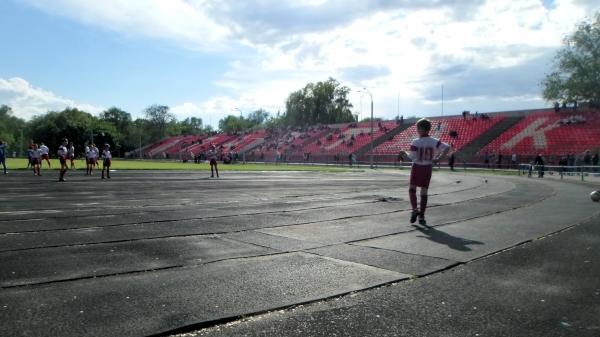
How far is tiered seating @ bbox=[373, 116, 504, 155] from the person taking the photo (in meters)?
53.5

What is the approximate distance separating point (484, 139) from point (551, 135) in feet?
23.5

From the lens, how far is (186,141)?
332ft

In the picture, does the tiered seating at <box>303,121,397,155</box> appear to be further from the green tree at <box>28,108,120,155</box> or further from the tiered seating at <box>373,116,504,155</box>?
the green tree at <box>28,108,120,155</box>

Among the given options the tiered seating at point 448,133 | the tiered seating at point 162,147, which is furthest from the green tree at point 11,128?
the tiered seating at point 448,133

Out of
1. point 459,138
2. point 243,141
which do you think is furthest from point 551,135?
point 243,141

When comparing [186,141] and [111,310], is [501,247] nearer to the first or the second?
[111,310]

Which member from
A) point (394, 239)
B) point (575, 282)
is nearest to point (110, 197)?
point (394, 239)

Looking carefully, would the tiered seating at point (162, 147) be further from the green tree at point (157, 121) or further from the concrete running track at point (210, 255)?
the concrete running track at point (210, 255)

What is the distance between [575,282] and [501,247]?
5.27ft

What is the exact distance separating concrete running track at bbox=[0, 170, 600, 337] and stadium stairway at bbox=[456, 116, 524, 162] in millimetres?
40612

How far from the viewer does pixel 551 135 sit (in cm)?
4566

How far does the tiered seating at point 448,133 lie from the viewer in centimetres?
5350

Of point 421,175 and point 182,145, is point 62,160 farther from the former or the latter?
point 182,145

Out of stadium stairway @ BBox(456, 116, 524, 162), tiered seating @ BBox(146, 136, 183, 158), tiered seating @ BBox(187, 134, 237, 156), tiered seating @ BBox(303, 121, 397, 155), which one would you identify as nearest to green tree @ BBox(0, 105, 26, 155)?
tiered seating @ BBox(146, 136, 183, 158)
